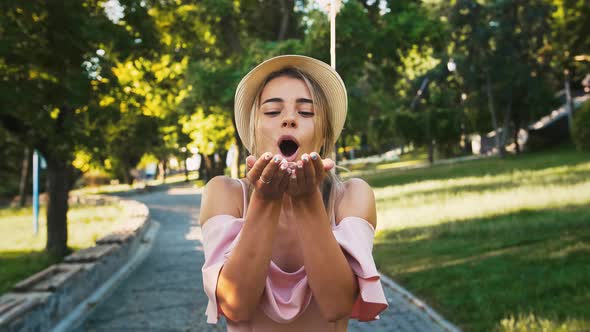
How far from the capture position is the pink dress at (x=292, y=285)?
1879 mm

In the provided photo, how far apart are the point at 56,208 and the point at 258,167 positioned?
32.0 feet

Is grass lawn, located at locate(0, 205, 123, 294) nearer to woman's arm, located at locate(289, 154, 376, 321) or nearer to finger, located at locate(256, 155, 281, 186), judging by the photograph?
woman's arm, located at locate(289, 154, 376, 321)

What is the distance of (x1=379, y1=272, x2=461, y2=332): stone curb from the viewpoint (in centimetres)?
560

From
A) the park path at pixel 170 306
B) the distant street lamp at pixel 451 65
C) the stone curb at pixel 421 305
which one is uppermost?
the distant street lamp at pixel 451 65

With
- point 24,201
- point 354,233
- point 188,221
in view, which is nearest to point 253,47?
point 188,221

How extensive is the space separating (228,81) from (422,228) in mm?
8641

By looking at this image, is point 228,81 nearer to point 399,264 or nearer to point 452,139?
point 399,264

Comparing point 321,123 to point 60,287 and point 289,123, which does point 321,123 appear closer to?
point 289,123

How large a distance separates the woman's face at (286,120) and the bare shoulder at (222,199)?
0.58 ft

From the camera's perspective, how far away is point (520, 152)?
141 feet

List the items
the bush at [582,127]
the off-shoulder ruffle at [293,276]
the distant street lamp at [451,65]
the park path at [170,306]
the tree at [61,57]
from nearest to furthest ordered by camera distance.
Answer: the off-shoulder ruffle at [293,276] < the park path at [170,306] < the tree at [61,57] < the bush at [582,127] < the distant street lamp at [451,65]

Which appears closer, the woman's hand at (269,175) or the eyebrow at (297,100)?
the woman's hand at (269,175)

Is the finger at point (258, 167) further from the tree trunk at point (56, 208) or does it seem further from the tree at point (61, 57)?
the tree trunk at point (56, 208)

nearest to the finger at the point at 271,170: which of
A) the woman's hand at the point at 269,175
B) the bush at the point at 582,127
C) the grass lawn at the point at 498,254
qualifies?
the woman's hand at the point at 269,175
